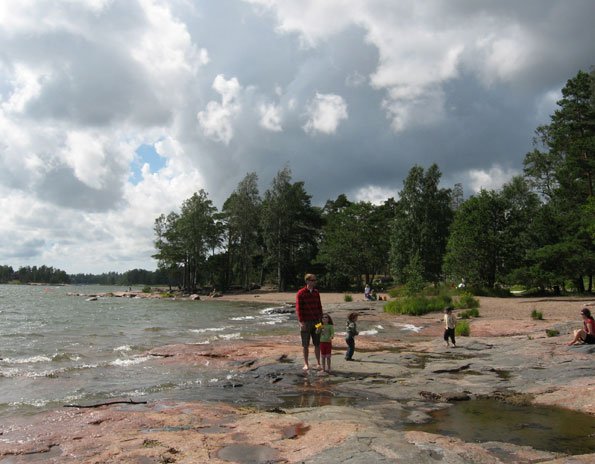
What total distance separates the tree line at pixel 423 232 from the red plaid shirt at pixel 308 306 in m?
25.4

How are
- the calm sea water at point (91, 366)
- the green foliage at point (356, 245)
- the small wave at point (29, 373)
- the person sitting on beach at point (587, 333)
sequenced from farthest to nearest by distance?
the green foliage at point (356, 245) → the person sitting on beach at point (587, 333) → the small wave at point (29, 373) → the calm sea water at point (91, 366)

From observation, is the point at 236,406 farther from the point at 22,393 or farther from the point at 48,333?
the point at 48,333

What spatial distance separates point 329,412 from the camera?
24.3ft

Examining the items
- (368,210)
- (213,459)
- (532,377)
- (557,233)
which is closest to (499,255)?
(557,233)

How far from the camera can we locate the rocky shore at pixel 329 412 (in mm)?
5594

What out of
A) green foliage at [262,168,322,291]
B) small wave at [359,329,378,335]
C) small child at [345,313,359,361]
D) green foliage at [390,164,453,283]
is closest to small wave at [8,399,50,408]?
small child at [345,313,359,361]

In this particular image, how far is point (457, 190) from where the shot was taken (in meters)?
93.4

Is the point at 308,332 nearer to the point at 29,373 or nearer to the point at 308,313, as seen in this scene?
the point at 308,313

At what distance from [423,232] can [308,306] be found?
167 ft

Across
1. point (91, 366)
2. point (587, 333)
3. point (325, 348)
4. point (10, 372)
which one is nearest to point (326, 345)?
point (325, 348)

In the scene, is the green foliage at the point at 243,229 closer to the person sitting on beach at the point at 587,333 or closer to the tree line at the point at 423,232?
the tree line at the point at 423,232

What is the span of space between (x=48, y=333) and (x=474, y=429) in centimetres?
2290

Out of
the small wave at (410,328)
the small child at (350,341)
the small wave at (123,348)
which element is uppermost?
the small child at (350,341)

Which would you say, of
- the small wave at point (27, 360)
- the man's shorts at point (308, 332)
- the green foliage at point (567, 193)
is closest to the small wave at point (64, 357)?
the small wave at point (27, 360)
